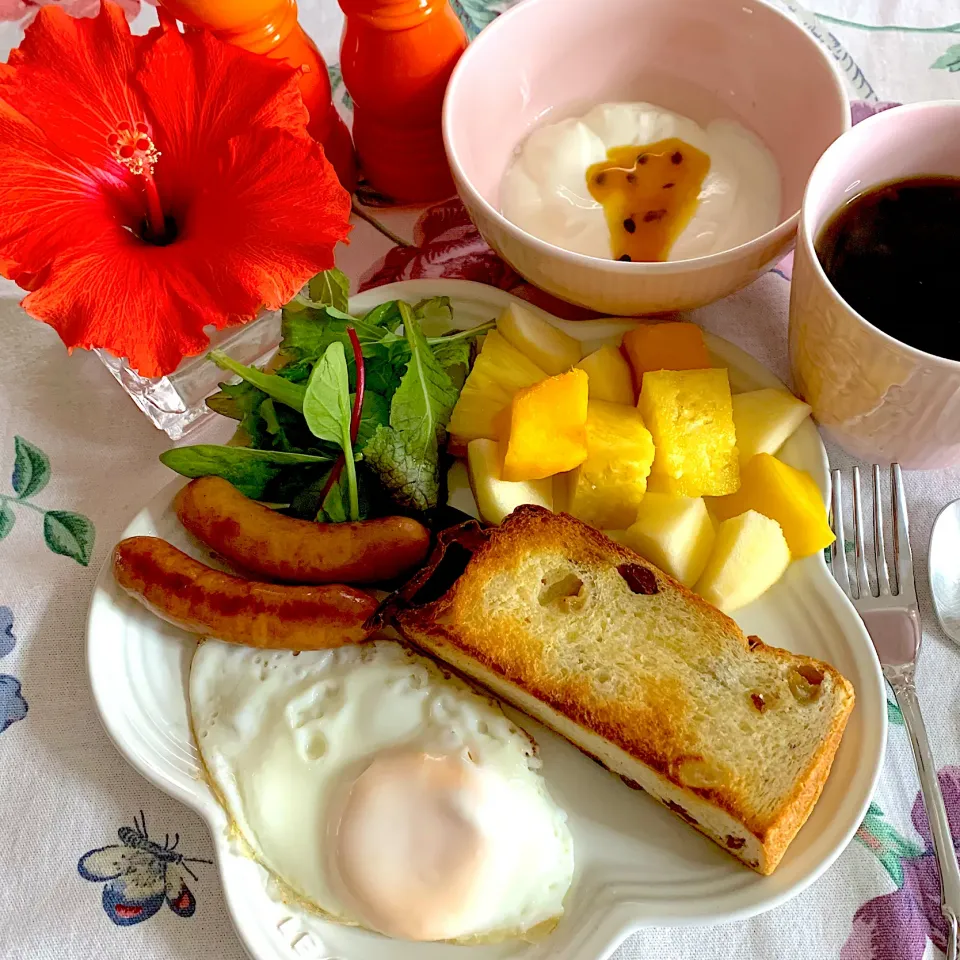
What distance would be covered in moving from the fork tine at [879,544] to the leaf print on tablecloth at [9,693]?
4.70 ft

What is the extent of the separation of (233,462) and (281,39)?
0.78 metres

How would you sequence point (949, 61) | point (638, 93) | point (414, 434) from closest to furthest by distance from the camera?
point (414, 434) → point (638, 93) → point (949, 61)

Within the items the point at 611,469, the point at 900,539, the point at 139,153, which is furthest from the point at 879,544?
the point at 139,153

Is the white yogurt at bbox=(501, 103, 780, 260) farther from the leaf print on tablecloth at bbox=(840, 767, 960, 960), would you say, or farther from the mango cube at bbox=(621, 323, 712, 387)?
the leaf print on tablecloth at bbox=(840, 767, 960, 960)

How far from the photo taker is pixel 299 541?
1427 millimetres

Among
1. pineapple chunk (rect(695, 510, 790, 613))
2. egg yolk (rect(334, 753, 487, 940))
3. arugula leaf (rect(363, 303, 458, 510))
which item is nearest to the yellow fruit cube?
pineapple chunk (rect(695, 510, 790, 613))

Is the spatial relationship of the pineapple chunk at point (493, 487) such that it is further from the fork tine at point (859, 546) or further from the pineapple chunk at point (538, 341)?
the fork tine at point (859, 546)

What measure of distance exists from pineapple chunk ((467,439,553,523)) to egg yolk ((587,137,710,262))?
0.46m

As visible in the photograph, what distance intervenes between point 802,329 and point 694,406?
212 millimetres

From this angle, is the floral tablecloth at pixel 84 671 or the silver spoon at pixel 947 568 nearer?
the floral tablecloth at pixel 84 671

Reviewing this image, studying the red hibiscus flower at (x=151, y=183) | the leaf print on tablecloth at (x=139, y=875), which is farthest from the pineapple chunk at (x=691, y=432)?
the leaf print on tablecloth at (x=139, y=875)

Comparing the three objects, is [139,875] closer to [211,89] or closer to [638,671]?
[638,671]

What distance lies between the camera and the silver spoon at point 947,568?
4.61 ft

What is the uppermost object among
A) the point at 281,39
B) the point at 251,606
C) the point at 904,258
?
the point at 281,39
